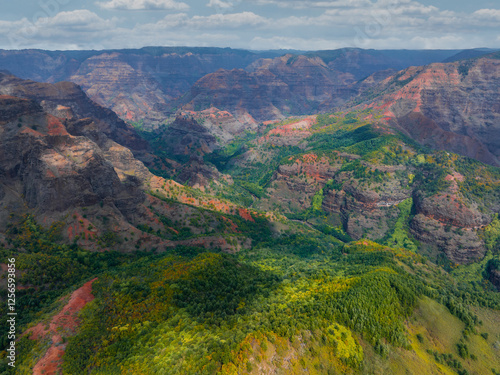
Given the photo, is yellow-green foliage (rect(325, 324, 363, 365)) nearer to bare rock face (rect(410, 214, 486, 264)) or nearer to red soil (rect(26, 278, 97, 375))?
red soil (rect(26, 278, 97, 375))

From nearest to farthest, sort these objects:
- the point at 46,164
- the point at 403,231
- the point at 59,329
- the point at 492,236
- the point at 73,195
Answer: the point at 59,329, the point at 46,164, the point at 73,195, the point at 492,236, the point at 403,231

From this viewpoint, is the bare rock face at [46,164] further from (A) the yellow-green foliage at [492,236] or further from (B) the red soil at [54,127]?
(A) the yellow-green foliage at [492,236]

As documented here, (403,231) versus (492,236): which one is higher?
(492,236)

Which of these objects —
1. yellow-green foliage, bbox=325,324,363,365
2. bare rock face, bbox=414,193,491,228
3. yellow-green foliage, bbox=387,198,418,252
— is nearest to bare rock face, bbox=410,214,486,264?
bare rock face, bbox=414,193,491,228

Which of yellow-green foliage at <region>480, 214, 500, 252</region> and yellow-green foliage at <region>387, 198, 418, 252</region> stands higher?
yellow-green foliage at <region>480, 214, 500, 252</region>

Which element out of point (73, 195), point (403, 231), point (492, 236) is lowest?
point (403, 231)

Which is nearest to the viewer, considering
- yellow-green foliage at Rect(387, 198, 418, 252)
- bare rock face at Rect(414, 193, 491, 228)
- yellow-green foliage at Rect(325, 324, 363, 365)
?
yellow-green foliage at Rect(325, 324, 363, 365)

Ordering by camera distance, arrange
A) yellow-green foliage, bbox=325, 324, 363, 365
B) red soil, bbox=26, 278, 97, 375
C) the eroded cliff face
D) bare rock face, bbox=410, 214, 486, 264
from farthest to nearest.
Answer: bare rock face, bbox=410, 214, 486, 264 < the eroded cliff face < red soil, bbox=26, 278, 97, 375 < yellow-green foliage, bbox=325, 324, 363, 365

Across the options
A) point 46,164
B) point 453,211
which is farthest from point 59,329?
point 453,211

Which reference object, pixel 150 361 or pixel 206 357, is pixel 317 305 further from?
pixel 150 361

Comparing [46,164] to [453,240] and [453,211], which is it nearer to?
[453,240]

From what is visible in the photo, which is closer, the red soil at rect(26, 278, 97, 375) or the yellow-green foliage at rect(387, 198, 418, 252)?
the red soil at rect(26, 278, 97, 375)
